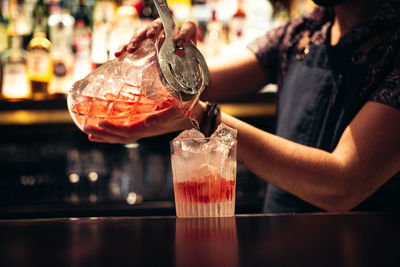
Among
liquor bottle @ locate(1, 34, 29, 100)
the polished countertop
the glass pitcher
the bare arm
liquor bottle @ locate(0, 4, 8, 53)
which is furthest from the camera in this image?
liquor bottle @ locate(0, 4, 8, 53)

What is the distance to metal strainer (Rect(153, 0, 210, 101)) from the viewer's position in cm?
80

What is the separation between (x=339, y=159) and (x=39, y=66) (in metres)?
1.60

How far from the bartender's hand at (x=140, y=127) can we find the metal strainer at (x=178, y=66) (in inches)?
5.0

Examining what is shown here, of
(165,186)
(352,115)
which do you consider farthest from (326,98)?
(165,186)

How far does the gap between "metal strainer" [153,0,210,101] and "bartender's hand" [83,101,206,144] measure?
0.13m

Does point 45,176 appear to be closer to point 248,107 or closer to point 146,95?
point 248,107

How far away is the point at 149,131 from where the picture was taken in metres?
1.01

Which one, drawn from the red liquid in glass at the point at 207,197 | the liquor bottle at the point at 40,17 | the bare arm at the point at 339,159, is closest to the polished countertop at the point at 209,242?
the red liquid in glass at the point at 207,197

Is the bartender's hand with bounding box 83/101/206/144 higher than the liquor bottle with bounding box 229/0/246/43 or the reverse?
the reverse

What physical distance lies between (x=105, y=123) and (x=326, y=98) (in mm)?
647

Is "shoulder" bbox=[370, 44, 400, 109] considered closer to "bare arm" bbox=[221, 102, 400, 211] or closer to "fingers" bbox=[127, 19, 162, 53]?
"bare arm" bbox=[221, 102, 400, 211]

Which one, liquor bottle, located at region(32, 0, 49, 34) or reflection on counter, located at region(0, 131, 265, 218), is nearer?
reflection on counter, located at region(0, 131, 265, 218)

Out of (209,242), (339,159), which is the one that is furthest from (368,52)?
(209,242)

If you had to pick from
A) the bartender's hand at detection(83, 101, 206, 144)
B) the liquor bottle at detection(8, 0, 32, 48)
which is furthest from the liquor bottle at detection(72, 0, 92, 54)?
the bartender's hand at detection(83, 101, 206, 144)
